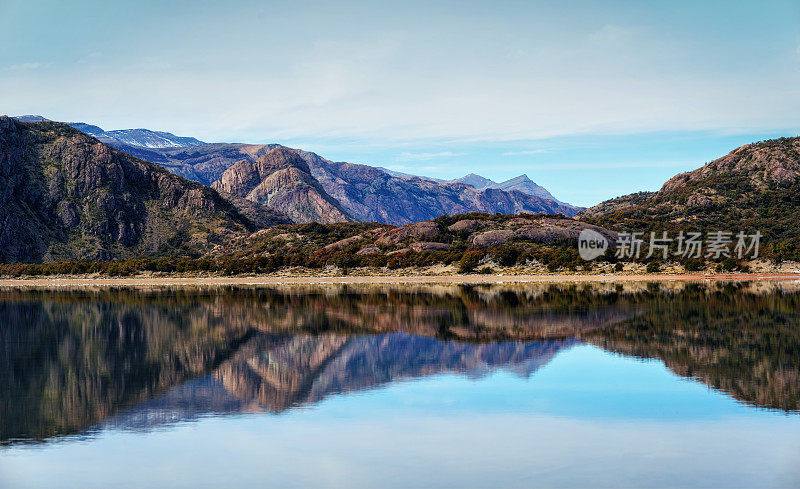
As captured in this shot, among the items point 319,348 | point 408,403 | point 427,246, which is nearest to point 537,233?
A: point 427,246

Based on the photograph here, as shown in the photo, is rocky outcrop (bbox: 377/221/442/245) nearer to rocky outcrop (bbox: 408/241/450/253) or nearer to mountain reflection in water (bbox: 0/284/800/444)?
rocky outcrop (bbox: 408/241/450/253)

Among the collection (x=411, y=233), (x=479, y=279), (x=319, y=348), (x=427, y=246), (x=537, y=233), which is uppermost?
(x=537, y=233)

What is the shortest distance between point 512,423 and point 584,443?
2.82 metres

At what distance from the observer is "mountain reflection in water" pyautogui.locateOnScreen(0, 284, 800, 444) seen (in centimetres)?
2380

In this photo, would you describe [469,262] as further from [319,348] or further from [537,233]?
[319,348]

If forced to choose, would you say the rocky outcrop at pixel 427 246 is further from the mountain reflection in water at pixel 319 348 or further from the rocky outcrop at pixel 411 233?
the mountain reflection in water at pixel 319 348

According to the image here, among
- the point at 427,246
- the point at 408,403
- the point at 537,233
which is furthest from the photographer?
the point at 537,233

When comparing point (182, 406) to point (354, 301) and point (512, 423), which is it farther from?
point (354, 301)

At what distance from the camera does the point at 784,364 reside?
28.8 metres

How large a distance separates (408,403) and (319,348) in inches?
535

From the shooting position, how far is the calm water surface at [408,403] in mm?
16109

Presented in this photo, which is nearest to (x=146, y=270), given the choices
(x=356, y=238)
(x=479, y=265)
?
(x=356, y=238)

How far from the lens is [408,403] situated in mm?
23281

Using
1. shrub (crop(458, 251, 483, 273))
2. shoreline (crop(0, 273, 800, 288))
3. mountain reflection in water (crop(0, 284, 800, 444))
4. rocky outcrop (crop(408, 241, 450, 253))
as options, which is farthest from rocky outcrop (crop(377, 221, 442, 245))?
mountain reflection in water (crop(0, 284, 800, 444))
